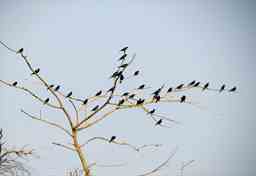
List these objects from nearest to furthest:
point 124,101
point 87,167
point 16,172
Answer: point 87,167 < point 124,101 < point 16,172

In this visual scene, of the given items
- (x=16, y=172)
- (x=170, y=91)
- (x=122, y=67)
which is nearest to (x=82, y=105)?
(x=122, y=67)

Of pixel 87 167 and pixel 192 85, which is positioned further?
pixel 192 85

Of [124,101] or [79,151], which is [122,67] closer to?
[124,101]

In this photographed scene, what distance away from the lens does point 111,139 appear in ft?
2.43

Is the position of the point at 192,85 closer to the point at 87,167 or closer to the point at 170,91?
the point at 170,91

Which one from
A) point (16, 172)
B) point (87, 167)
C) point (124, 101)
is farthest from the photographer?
point (16, 172)

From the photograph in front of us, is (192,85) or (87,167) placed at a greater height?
(192,85)

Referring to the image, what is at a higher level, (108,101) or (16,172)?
(16,172)

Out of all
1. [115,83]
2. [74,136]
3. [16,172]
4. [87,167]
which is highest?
[16,172]

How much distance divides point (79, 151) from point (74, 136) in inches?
2.5

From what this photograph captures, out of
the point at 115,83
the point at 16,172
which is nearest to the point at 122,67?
the point at 115,83

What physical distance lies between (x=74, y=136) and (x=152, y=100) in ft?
0.84

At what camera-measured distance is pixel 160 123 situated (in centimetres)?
76

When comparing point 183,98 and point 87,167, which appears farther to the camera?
point 183,98
